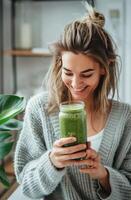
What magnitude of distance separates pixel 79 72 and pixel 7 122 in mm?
267

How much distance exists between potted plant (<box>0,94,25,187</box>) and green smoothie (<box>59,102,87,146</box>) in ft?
0.60

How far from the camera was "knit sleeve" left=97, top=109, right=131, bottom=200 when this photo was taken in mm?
1147

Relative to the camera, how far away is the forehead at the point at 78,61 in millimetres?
1063

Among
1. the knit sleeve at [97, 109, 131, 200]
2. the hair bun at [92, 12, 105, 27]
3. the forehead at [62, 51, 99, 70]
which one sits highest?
the hair bun at [92, 12, 105, 27]

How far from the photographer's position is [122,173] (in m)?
1.23

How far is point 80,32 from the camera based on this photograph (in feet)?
3.59

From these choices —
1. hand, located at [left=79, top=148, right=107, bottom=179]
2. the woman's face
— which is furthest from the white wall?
hand, located at [left=79, top=148, right=107, bottom=179]

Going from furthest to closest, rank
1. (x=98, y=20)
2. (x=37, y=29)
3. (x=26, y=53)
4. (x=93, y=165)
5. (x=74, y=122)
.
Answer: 1. (x=37, y=29)
2. (x=26, y=53)
3. (x=98, y=20)
4. (x=93, y=165)
5. (x=74, y=122)

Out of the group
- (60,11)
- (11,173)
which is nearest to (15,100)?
(11,173)

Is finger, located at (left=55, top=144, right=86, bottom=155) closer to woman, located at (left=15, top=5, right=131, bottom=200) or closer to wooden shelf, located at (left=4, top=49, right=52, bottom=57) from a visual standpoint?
woman, located at (left=15, top=5, right=131, bottom=200)

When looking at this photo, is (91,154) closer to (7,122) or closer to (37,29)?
(7,122)

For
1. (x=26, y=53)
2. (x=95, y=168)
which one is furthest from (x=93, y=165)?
(x=26, y=53)

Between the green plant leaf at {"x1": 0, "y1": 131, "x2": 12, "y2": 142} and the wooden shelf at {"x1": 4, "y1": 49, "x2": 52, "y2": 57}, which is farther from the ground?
the wooden shelf at {"x1": 4, "y1": 49, "x2": 52, "y2": 57}

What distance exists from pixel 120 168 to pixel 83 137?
0.41 metres
